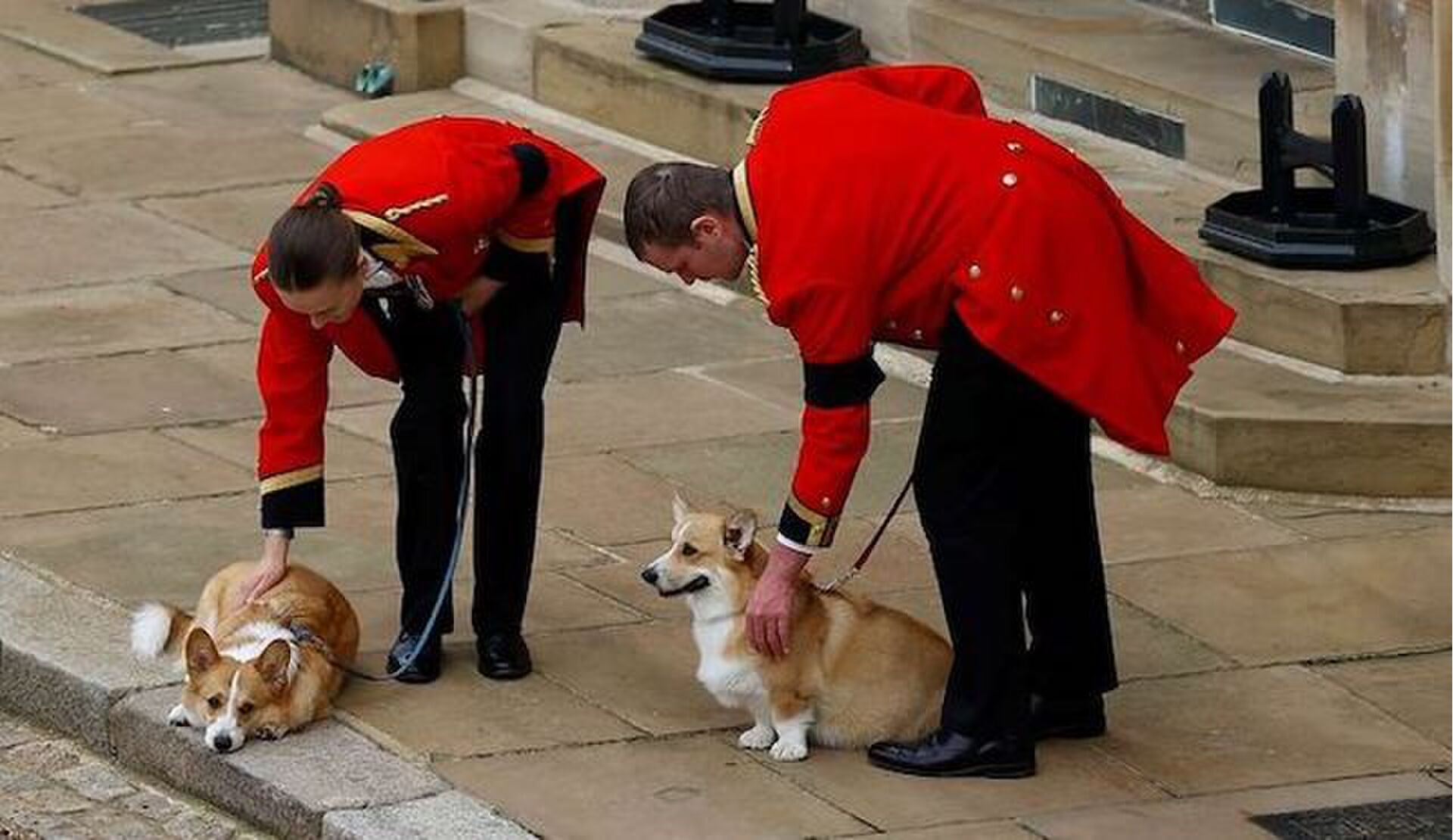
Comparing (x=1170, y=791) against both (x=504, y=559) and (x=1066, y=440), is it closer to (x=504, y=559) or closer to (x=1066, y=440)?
(x=1066, y=440)

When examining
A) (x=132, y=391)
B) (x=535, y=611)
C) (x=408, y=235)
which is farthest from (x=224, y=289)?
(x=408, y=235)

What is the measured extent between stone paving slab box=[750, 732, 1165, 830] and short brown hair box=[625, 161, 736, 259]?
1.23m

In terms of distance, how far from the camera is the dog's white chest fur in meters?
7.70

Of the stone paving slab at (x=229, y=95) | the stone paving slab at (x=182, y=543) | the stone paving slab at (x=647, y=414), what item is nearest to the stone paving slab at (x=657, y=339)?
the stone paving slab at (x=647, y=414)

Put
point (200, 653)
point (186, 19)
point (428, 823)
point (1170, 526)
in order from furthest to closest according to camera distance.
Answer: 1. point (186, 19)
2. point (1170, 526)
3. point (200, 653)
4. point (428, 823)

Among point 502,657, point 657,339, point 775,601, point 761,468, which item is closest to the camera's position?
point 775,601

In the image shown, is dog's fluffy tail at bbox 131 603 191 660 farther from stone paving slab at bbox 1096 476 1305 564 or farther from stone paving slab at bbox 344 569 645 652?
stone paving slab at bbox 1096 476 1305 564

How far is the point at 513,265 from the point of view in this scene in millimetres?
7906

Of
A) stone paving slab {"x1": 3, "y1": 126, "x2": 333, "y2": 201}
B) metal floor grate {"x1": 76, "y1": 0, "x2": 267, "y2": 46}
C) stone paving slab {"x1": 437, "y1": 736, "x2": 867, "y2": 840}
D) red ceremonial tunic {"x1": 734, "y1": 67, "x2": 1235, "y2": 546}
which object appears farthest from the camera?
metal floor grate {"x1": 76, "y1": 0, "x2": 267, "y2": 46}

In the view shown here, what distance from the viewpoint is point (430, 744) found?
307 inches

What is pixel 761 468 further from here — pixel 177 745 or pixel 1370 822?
pixel 1370 822

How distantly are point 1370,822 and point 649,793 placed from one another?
1515 mm

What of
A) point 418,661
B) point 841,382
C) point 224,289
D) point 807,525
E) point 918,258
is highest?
point 918,258

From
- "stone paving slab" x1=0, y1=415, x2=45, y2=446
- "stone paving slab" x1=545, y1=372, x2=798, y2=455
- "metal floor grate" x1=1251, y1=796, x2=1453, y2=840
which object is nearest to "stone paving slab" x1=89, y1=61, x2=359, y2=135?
"stone paving slab" x1=545, y1=372, x2=798, y2=455
